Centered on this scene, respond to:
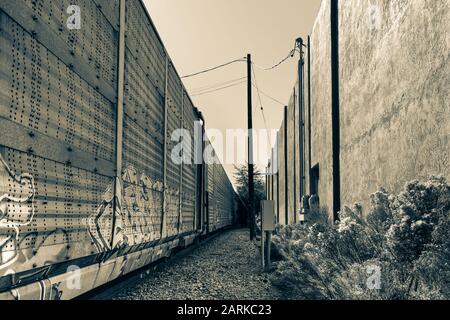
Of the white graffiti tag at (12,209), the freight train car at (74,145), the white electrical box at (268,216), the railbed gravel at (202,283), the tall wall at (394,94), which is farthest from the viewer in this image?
the white electrical box at (268,216)

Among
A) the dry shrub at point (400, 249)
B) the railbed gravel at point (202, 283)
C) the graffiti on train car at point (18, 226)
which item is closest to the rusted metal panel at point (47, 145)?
the graffiti on train car at point (18, 226)

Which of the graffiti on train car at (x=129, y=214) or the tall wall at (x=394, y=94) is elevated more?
the tall wall at (x=394, y=94)

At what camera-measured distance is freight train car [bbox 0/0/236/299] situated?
99.0 inches

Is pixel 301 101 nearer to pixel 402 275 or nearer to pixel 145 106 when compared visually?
pixel 145 106

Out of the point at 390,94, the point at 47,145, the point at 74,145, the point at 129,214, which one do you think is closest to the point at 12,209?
the point at 47,145

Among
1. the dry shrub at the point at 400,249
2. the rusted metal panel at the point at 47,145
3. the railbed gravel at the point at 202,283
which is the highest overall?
the rusted metal panel at the point at 47,145

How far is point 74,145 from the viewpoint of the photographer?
3.37 meters

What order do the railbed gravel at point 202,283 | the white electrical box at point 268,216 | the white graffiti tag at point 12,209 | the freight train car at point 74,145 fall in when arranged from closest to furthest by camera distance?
the white graffiti tag at point 12,209 → the freight train car at point 74,145 → the railbed gravel at point 202,283 → the white electrical box at point 268,216

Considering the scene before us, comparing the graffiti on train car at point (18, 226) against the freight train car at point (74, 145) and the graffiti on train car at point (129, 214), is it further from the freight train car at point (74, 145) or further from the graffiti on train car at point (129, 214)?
the graffiti on train car at point (129, 214)

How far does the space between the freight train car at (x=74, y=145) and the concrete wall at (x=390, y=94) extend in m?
3.24

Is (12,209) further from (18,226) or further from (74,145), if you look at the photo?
(74,145)

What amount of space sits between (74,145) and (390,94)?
157 inches

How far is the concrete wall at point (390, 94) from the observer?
3910mm

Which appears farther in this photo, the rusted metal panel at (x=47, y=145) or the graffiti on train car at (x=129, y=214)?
the graffiti on train car at (x=129, y=214)
